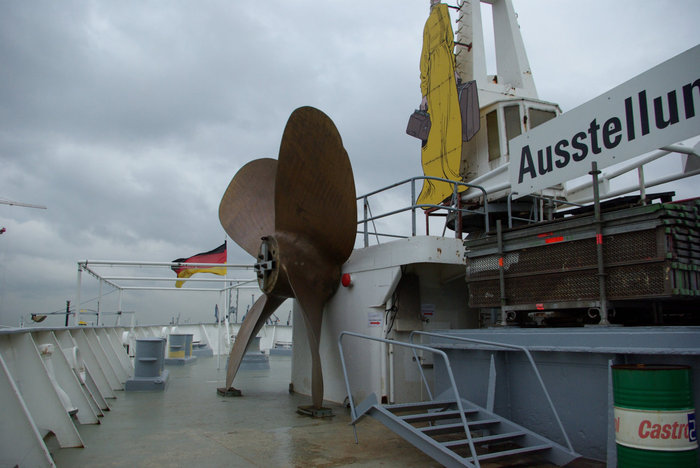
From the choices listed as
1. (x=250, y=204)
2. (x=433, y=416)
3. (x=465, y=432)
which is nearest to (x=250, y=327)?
(x=250, y=204)

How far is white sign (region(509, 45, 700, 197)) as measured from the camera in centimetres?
512

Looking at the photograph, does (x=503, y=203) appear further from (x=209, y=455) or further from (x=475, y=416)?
(x=209, y=455)

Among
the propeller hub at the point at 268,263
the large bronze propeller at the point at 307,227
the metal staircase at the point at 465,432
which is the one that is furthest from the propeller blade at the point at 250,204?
the metal staircase at the point at 465,432

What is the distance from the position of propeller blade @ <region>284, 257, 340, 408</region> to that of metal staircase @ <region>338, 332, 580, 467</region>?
215cm

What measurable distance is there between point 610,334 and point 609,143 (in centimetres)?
232

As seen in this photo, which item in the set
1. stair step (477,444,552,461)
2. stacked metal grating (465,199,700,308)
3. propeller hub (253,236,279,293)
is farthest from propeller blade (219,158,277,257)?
stair step (477,444,552,461)

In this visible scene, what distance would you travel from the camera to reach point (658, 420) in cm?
372

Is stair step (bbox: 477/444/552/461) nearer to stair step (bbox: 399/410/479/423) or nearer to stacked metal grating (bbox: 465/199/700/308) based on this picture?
stair step (bbox: 399/410/479/423)

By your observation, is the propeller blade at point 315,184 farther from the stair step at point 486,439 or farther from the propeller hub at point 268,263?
the stair step at point 486,439

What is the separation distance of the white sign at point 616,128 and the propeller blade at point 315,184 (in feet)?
8.97

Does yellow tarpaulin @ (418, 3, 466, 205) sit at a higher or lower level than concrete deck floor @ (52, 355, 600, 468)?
higher

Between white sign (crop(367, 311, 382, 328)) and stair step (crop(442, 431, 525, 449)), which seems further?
white sign (crop(367, 311, 382, 328))

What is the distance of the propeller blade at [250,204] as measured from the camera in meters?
9.64

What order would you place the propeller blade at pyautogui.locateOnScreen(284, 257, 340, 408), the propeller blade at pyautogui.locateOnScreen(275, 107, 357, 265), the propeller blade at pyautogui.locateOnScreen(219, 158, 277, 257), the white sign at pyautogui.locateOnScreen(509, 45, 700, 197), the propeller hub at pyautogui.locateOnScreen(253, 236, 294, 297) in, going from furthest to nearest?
the propeller blade at pyautogui.locateOnScreen(219, 158, 277, 257) < the propeller hub at pyautogui.locateOnScreen(253, 236, 294, 297) < the propeller blade at pyautogui.locateOnScreen(284, 257, 340, 408) < the propeller blade at pyautogui.locateOnScreen(275, 107, 357, 265) < the white sign at pyautogui.locateOnScreen(509, 45, 700, 197)
